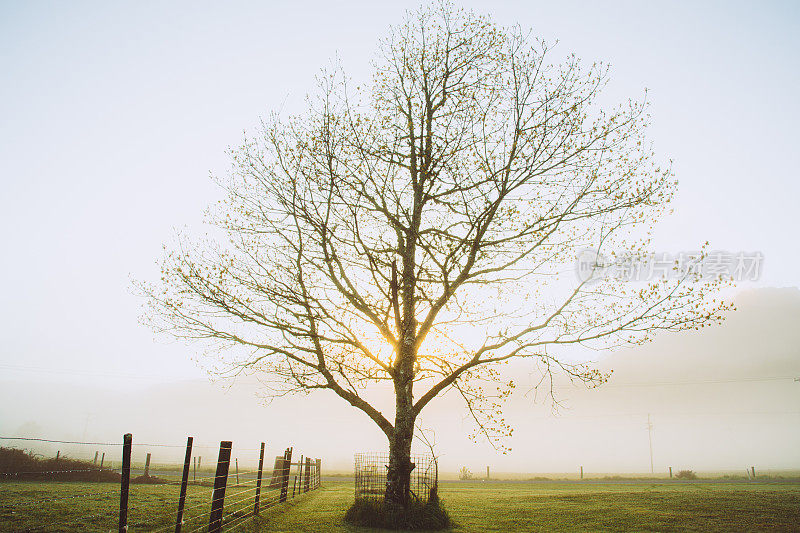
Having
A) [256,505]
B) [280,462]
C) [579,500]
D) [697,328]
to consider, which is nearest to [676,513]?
[579,500]

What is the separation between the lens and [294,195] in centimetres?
1341

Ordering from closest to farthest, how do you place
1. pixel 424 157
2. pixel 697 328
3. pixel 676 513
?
pixel 697 328 < pixel 424 157 < pixel 676 513

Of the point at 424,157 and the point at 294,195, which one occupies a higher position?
the point at 424,157

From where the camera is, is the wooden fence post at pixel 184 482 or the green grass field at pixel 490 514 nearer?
the wooden fence post at pixel 184 482

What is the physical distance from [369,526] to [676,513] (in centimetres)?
1107

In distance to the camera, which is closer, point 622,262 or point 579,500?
point 622,262

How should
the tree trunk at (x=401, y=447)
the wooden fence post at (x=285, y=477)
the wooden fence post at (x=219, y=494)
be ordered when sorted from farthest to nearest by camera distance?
the wooden fence post at (x=285, y=477) → the tree trunk at (x=401, y=447) → the wooden fence post at (x=219, y=494)

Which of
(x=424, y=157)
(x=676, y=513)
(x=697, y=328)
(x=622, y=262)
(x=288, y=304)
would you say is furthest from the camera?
(x=676, y=513)

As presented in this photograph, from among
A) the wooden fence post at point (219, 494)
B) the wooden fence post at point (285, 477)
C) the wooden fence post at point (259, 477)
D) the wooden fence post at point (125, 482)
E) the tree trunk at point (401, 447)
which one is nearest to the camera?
the wooden fence post at point (125, 482)

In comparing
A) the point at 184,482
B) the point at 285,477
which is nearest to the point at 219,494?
the point at 184,482

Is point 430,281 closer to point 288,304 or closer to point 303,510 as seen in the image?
point 288,304

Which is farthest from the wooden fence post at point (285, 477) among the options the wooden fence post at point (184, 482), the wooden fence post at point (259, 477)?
the wooden fence post at point (184, 482)

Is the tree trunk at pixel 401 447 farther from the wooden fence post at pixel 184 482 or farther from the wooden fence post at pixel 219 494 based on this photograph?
the wooden fence post at pixel 184 482

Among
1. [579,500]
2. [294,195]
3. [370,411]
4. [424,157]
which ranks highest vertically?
[424,157]
